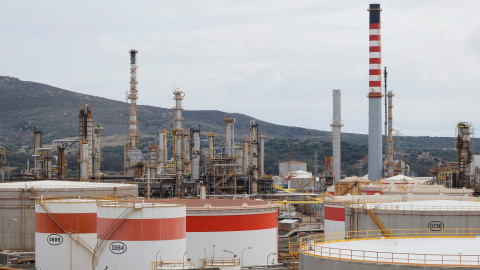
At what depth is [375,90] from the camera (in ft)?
294

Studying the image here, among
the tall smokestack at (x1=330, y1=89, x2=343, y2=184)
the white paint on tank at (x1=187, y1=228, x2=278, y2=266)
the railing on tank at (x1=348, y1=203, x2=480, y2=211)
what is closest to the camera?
the railing on tank at (x1=348, y1=203, x2=480, y2=211)

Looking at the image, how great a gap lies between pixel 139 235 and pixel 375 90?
56.4 metres

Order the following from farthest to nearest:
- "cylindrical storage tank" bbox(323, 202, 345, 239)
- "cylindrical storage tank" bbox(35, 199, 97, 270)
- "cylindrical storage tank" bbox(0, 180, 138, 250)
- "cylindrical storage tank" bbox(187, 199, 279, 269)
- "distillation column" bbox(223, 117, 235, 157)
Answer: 1. "distillation column" bbox(223, 117, 235, 157)
2. "cylindrical storage tank" bbox(323, 202, 345, 239)
3. "cylindrical storage tank" bbox(0, 180, 138, 250)
4. "cylindrical storage tank" bbox(187, 199, 279, 269)
5. "cylindrical storage tank" bbox(35, 199, 97, 270)

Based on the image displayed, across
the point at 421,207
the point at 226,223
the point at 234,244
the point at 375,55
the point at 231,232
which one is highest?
the point at 375,55

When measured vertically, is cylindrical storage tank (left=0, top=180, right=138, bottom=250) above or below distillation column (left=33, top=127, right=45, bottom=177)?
below

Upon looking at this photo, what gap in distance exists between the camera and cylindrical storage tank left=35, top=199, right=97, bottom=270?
42625 mm

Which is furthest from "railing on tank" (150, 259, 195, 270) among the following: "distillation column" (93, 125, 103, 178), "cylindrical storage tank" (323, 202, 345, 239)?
"distillation column" (93, 125, 103, 178)

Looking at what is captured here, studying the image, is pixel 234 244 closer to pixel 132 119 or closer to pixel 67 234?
pixel 67 234

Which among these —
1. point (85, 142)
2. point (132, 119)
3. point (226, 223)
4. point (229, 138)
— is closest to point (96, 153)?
point (132, 119)

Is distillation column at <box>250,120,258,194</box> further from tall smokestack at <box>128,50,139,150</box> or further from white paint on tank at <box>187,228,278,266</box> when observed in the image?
white paint on tank at <box>187,228,278,266</box>

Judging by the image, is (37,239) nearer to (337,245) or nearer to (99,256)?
(99,256)

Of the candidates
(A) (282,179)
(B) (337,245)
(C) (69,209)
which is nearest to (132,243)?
(C) (69,209)

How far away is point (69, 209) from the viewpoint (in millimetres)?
42750

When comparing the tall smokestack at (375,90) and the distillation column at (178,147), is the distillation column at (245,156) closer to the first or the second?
the distillation column at (178,147)
